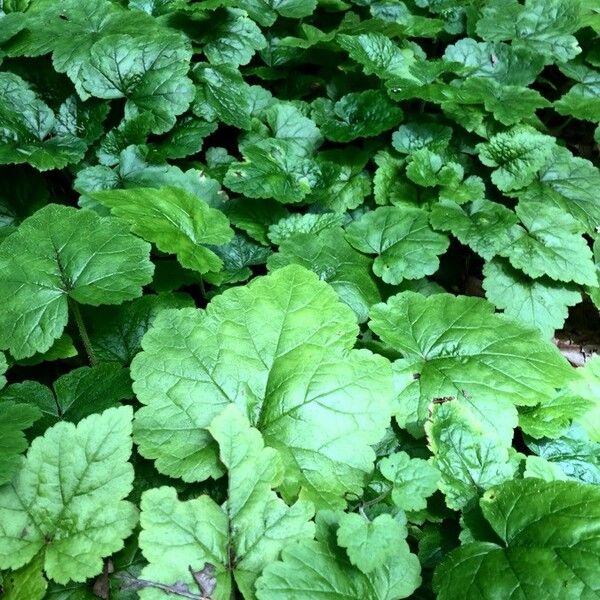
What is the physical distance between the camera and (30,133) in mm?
2668

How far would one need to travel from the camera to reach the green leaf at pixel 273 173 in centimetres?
254

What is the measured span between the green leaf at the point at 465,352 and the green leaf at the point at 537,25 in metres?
2.04

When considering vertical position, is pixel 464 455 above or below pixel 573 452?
above

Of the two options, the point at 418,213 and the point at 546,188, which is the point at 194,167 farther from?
the point at 546,188

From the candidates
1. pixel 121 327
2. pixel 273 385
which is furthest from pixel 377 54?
pixel 273 385

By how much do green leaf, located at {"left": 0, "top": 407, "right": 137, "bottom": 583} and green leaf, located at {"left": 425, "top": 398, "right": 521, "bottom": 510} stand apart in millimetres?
865

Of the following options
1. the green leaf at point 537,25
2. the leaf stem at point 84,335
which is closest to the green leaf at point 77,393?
the leaf stem at point 84,335

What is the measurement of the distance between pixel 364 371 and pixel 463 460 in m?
0.38

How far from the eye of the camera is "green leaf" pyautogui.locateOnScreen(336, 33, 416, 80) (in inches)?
115

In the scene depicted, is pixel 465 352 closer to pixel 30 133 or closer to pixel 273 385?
pixel 273 385

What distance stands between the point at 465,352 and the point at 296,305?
614 mm

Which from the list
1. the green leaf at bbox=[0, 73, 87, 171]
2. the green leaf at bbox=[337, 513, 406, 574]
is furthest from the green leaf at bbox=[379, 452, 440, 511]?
the green leaf at bbox=[0, 73, 87, 171]

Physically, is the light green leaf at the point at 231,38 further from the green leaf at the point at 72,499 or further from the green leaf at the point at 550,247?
the green leaf at the point at 72,499

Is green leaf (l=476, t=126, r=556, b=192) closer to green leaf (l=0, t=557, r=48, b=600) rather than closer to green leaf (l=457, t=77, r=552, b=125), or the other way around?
green leaf (l=457, t=77, r=552, b=125)
